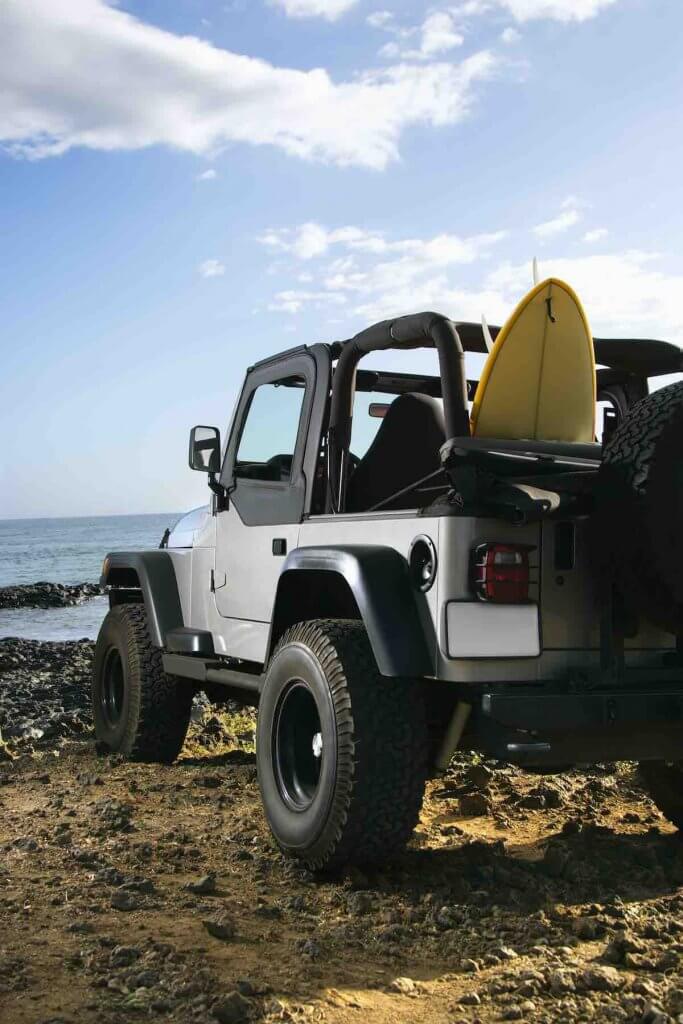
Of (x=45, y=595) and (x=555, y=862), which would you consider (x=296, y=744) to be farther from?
(x=45, y=595)

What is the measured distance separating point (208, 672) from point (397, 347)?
2.07 meters

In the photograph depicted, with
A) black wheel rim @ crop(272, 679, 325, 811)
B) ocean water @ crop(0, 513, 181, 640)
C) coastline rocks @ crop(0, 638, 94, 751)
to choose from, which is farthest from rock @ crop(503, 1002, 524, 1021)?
ocean water @ crop(0, 513, 181, 640)

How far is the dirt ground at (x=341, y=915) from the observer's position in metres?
3.15

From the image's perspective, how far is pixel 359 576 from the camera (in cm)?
404

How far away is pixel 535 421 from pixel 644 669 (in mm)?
1070

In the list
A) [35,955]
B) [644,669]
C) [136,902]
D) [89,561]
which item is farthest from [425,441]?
[89,561]

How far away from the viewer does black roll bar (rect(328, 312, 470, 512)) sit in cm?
432

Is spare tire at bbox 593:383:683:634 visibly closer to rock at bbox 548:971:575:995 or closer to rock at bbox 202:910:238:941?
rock at bbox 548:971:575:995

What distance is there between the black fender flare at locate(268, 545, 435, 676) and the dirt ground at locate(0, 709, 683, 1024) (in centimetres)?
87

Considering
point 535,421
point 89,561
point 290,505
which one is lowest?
point 89,561

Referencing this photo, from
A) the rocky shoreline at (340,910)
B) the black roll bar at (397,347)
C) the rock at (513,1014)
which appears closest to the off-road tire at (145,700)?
the rocky shoreline at (340,910)

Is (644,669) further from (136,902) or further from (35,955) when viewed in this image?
(35,955)

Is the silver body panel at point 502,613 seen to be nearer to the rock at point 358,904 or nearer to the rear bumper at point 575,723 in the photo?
the rear bumper at point 575,723

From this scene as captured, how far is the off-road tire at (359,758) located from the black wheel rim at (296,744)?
0.22 metres
